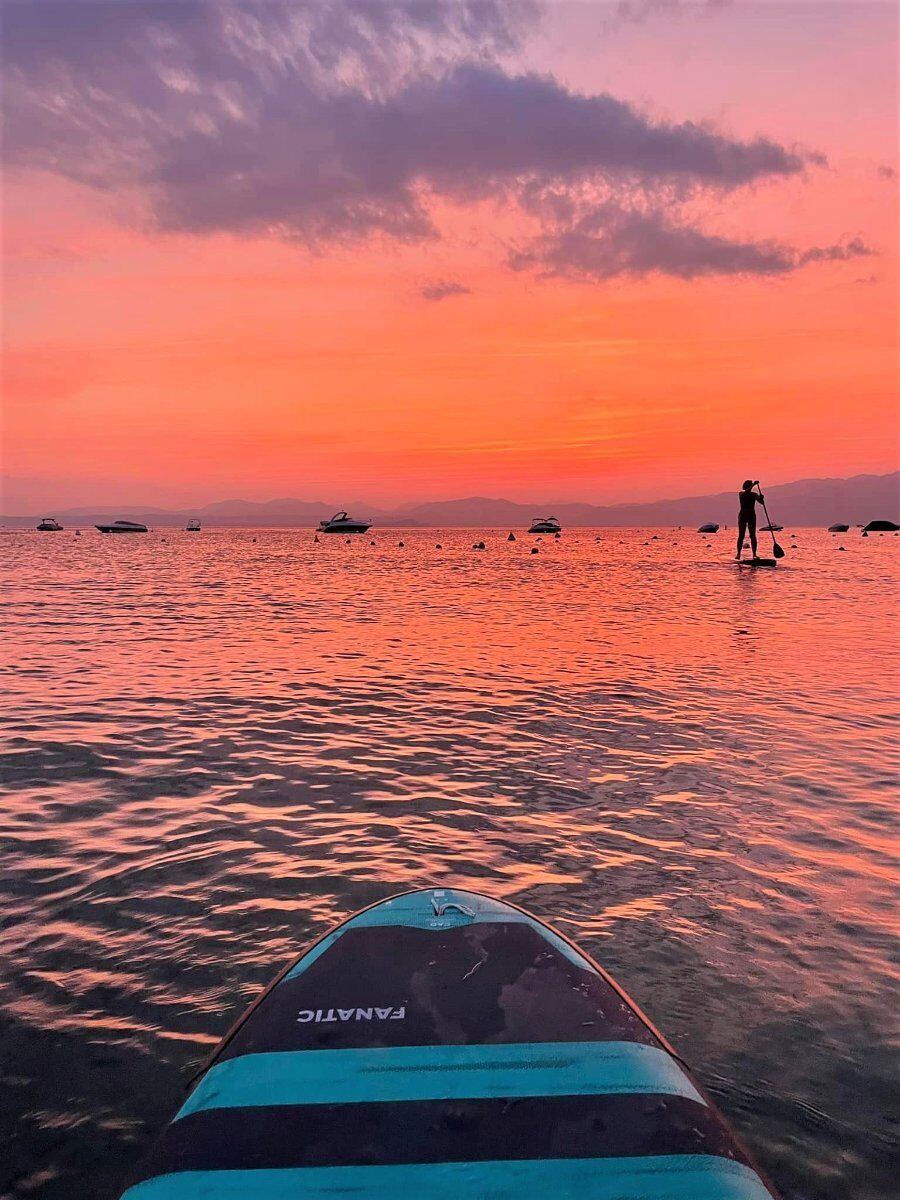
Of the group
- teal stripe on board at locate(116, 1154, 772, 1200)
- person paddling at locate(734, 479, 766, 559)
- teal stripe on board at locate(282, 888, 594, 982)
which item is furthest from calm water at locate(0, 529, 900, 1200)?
person paddling at locate(734, 479, 766, 559)

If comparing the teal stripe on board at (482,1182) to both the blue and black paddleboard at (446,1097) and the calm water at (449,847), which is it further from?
the calm water at (449,847)

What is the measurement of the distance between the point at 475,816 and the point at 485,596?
25.6 meters

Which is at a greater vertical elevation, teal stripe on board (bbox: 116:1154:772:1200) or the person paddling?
the person paddling

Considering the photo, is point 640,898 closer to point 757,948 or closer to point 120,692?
point 757,948

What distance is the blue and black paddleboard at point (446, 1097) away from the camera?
2.34m

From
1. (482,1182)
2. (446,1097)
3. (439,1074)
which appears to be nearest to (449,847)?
(439,1074)

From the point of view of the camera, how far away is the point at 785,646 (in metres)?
19.1

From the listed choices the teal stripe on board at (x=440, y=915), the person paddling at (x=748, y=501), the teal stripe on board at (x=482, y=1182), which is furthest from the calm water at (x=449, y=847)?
the person paddling at (x=748, y=501)

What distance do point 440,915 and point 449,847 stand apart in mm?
2831

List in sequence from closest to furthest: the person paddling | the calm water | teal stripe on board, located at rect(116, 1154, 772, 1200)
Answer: teal stripe on board, located at rect(116, 1154, 772, 1200), the calm water, the person paddling

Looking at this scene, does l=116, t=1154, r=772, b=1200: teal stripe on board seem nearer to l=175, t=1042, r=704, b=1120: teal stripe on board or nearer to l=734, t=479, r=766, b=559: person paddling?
l=175, t=1042, r=704, b=1120: teal stripe on board

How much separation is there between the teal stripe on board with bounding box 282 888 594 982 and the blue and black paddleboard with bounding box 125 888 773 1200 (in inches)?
4.8

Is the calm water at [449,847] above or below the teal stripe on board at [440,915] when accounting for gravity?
below

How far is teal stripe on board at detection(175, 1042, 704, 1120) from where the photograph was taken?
9.00 feet
